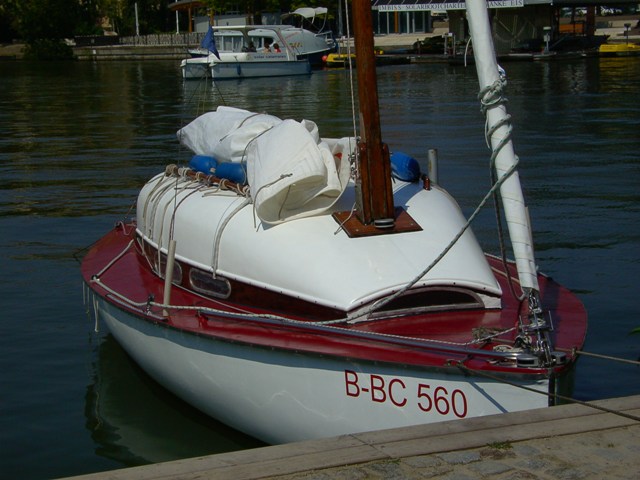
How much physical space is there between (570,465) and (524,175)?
48.9 ft

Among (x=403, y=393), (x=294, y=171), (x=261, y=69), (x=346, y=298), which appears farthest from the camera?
(x=261, y=69)

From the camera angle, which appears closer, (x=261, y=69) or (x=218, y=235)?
(x=218, y=235)

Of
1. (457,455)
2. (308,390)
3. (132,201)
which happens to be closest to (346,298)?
(308,390)

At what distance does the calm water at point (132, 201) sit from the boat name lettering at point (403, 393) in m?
1.77

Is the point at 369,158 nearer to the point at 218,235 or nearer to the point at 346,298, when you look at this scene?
the point at 346,298

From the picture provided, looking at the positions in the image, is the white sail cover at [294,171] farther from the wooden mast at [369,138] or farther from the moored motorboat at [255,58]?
the moored motorboat at [255,58]

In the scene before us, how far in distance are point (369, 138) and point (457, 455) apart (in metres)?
2.76

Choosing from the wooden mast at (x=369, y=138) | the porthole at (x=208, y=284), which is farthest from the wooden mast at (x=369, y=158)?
the porthole at (x=208, y=284)

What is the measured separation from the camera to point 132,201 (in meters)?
18.6

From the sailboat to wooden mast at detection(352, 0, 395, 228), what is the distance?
0.04 feet

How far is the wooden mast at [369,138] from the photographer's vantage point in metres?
7.54

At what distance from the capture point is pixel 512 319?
7445 millimetres

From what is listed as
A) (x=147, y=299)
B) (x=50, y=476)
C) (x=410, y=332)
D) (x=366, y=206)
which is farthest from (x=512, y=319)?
(x=50, y=476)

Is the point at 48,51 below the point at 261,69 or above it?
above
